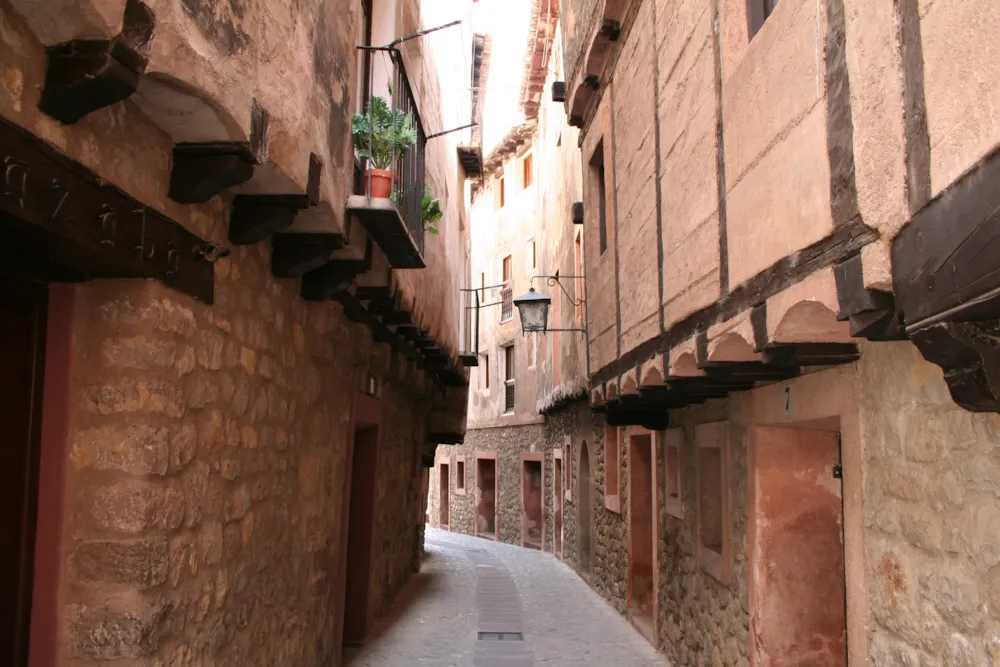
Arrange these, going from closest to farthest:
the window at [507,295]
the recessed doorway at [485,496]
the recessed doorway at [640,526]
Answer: the recessed doorway at [640,526] → the window at [507,295] → the recessed doorway at [485,496]

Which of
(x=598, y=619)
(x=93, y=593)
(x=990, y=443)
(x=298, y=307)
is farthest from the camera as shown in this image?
(x=598, y=619)

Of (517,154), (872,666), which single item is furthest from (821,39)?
(517,154)

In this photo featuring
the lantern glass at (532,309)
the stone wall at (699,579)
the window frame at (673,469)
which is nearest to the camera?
the stone wall at (699,579)

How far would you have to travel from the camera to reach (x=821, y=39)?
2883 millimetres

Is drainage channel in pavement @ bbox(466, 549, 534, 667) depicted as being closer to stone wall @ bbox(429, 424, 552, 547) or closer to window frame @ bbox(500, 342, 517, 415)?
stone wall @ bbox(429, 424, 552, 547)

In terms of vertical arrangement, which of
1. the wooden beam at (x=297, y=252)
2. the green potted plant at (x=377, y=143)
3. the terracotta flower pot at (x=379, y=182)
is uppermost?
the green potted plant at (x=377, y=143)

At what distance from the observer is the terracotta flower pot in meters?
4.71

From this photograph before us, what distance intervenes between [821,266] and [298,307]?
2.98 metres

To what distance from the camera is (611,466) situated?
1102 cm

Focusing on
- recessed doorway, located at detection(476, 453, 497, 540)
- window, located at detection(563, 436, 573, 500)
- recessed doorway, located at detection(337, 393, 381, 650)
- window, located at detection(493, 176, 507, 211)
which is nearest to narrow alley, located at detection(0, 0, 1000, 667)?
recessed doorway, located at detection(337, 393, 381, 650)

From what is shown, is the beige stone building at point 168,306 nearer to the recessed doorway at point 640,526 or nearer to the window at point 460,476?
the recessed doorway at point 640,526

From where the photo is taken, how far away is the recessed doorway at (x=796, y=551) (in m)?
4.89

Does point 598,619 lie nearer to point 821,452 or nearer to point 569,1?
point 821,452

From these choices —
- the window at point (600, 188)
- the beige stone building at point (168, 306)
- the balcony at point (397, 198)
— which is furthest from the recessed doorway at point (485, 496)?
the beige stone building at point (168, 306)
